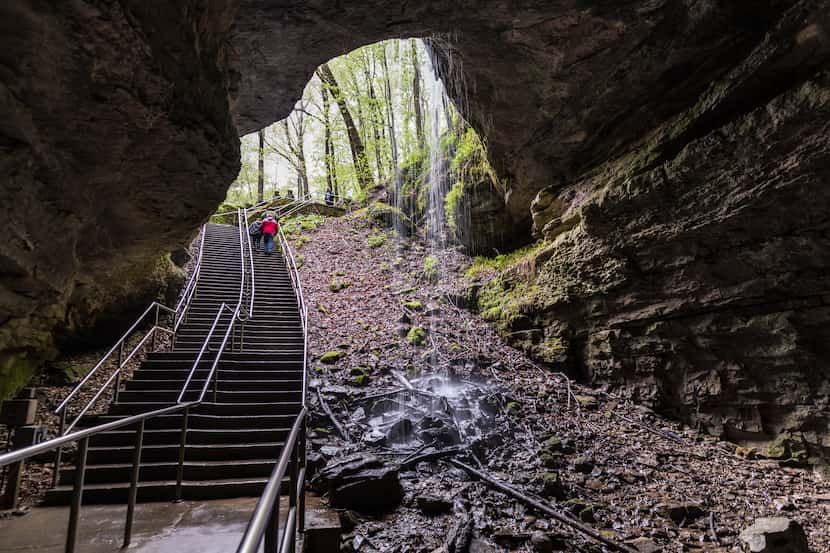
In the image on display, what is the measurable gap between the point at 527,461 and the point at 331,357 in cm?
451

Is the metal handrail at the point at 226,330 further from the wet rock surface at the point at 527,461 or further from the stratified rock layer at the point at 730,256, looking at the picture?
the stratified rock layer at the point at 730,256

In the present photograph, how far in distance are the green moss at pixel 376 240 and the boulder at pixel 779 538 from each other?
43.0ft

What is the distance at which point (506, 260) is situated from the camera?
1125cm

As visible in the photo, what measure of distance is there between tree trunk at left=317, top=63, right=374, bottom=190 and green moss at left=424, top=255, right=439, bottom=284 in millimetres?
8995

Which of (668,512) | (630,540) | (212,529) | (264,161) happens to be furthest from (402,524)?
(264,161)

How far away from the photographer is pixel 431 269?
12859 millimetres

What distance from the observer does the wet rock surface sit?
4.23 m

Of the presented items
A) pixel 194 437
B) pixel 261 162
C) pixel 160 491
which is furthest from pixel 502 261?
pixel 261 162

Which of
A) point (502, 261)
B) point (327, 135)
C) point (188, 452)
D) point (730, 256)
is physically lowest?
point (188, 452)

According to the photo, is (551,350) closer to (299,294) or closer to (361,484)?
(361,484)

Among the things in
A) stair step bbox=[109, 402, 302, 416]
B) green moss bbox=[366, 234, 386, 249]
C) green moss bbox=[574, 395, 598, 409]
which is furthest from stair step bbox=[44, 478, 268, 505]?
green moss bbox=[366, 234, 386, 249]

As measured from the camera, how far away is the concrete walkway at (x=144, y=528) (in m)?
3.08

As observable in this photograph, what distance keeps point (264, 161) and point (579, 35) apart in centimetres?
2679

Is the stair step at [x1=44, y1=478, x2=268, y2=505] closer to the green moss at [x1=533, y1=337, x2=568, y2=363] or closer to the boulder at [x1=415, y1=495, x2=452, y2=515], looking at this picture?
the boulder at [x1=415, y1=495, x2=452, y2=515]
